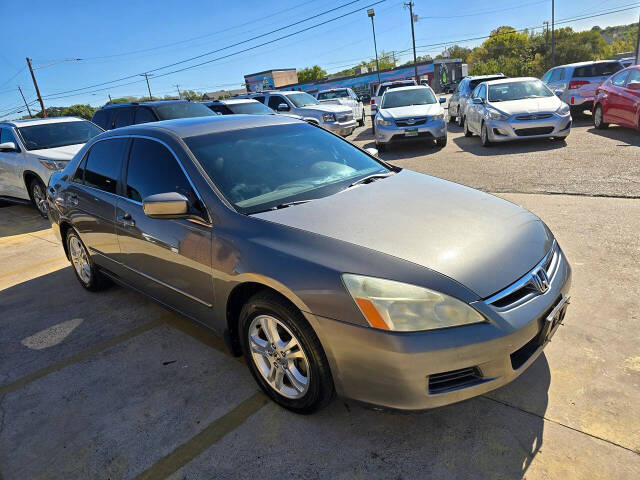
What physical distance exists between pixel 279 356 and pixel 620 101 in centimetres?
1104

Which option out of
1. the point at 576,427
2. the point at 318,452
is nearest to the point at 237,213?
the point at 318,452

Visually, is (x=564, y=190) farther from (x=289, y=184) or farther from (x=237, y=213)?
(x=237, y=213)

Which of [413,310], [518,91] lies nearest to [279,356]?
[413,310]

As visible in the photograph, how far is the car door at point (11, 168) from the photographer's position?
8453mm

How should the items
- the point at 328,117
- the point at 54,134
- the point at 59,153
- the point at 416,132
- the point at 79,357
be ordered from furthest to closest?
1. the point at 328,117
2. the point at 416,132
3. the point at 54,134
4. the point at 59,153
5. the point at 79,357

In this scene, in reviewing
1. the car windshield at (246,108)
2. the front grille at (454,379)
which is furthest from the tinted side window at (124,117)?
the front grille at (454,379)

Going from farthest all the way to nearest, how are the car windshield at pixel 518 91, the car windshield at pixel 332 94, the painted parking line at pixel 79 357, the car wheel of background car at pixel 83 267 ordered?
the car windshield at pixel 332 94 → the car windshield at pixel 518 91 → the car wheel of background car at pixel 83 267 → the painted parking line at pixel 79 357

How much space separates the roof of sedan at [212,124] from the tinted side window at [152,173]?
6.6 inches

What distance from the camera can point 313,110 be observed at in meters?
14.8

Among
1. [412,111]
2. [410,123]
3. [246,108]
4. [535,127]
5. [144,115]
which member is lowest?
[535,127]

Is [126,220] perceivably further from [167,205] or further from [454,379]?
[454,379]

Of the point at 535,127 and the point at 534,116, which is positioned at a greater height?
the point at 534,116

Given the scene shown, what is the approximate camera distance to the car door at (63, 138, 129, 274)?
3.76 m

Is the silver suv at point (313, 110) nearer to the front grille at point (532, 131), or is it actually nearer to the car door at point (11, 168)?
the front grille at point (532, 131)
